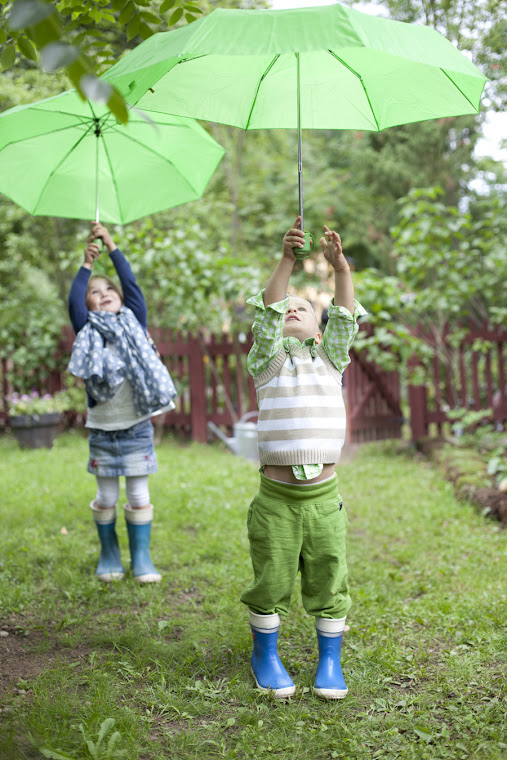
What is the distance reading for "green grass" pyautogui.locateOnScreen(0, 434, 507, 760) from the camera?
83.4 inches

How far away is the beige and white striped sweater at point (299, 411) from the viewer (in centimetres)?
238

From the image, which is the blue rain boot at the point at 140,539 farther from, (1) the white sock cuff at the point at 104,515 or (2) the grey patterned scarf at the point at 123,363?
(2) the grey patterned scarf at the point at 123,363

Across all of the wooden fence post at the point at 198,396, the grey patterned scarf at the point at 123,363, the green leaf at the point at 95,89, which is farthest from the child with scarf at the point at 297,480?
the wooden fence post at the point at 198,396

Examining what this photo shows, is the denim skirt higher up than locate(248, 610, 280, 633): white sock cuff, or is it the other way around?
the denim skirt

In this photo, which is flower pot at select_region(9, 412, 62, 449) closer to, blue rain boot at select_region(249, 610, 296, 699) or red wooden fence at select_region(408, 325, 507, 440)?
red wooden fence at select_region(408, 325, 507, 440)

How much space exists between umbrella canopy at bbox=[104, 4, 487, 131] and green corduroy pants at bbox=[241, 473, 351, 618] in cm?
148

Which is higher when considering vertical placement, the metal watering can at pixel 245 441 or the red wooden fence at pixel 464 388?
the red wooden fence at pixel 464 388

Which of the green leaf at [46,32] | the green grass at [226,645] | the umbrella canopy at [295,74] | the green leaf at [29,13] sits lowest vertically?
the green grass at [226,645]

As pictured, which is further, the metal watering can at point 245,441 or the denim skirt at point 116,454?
the metal watering can at point 245,441

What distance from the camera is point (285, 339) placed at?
2490 millimetres

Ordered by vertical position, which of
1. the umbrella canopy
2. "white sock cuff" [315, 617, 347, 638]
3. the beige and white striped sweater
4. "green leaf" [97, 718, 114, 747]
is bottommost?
"green leaf" [97, 718, 114, 747]

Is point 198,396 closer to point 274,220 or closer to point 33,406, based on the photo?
point 33,406

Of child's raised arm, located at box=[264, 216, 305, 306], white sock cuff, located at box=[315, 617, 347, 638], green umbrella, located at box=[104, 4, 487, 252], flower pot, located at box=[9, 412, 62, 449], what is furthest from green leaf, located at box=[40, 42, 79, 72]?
flower pot, located at box=[9, 412, 62, 449]

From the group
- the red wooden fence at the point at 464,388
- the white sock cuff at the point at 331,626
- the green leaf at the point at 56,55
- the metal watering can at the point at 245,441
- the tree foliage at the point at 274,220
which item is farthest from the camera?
the red wooden fence at the point at 464,388
